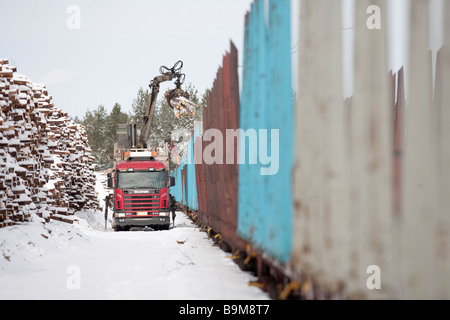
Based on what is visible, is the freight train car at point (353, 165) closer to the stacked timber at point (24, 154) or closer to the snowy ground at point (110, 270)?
the snowy ground at point (110, 270)

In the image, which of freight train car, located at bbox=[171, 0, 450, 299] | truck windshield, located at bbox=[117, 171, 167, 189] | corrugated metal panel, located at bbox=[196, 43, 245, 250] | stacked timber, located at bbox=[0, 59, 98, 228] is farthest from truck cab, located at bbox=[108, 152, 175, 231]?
freight train car, located at bbox=[171, 0, 450, 299]

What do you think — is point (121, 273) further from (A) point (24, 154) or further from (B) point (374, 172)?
(A) point (24, 154)

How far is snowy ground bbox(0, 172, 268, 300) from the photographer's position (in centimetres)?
606

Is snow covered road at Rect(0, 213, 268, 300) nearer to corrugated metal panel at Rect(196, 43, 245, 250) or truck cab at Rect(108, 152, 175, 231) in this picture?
corrugated metal panel at Rect(196, 43, 245, 250)

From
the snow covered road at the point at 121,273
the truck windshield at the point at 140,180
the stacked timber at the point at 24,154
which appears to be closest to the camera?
the snow covered road at the point at 121,273

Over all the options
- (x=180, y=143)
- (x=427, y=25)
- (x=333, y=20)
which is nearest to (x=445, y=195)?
(x=427, y=25)

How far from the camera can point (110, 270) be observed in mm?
8141

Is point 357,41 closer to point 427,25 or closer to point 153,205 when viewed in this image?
point 427,25

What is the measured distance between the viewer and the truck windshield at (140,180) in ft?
65.3

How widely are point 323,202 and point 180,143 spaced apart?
79.3m

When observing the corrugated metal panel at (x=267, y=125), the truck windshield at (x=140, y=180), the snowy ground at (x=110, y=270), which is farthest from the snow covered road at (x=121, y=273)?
the truck windshield at (x=140, y=180)

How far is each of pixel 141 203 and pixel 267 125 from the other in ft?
48.4

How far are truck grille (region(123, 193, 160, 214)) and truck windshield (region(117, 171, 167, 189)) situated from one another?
13.8 inches
